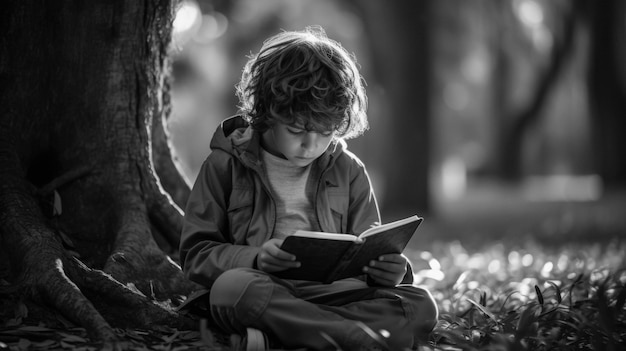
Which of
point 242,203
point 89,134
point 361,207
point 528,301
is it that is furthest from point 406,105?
point 242,203

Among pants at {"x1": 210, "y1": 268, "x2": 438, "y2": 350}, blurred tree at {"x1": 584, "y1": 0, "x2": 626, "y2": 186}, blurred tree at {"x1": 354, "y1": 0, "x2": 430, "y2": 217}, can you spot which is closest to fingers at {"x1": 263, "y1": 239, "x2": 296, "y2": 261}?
pants at {"x1": 210, "y1": 268, "x2": 438, "y2": 350}

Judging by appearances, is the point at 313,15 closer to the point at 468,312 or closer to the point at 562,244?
the point at 562,244

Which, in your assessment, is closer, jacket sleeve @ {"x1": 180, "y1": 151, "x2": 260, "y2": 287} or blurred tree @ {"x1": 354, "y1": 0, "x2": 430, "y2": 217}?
jacket sleeve @ {"x1": 180, "y1": 151, "x2": 260, "y2": 287}

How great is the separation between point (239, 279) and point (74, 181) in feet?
4.70

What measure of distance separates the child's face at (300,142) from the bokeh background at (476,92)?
166 centimetres

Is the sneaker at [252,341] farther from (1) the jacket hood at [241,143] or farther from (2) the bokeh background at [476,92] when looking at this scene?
(2) the bokeh background at [476,92]

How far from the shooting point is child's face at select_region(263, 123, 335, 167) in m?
3.26

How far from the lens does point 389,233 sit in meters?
3.06

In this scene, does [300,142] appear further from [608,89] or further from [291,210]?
[608,89]

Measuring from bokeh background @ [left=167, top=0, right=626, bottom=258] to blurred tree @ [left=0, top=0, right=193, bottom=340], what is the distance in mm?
704

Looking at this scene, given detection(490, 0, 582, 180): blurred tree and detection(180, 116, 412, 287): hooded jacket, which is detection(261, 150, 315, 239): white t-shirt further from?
detection(490, 0, 582, 180): blurred tree

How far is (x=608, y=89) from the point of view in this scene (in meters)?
15.1

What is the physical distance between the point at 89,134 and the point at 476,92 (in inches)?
1283

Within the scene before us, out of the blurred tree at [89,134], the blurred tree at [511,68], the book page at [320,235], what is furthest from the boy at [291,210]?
the blurred tree at [511,68]
